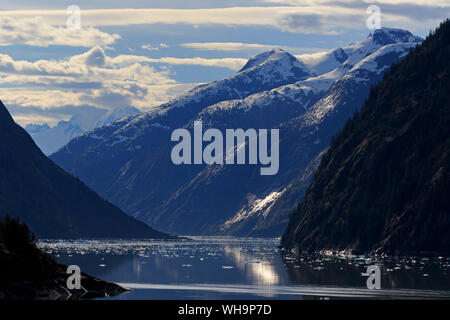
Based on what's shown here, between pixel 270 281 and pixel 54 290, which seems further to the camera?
pixel 270 281

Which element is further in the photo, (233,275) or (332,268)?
(332,268)

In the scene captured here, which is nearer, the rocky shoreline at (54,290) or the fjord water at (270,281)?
the rocky shoreline at (54,290)

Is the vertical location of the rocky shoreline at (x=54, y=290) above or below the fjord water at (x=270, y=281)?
above

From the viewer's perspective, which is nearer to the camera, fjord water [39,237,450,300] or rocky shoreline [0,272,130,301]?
rocky shoreline [0,272,130,301]

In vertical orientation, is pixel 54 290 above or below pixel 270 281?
above

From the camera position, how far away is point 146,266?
196375mm

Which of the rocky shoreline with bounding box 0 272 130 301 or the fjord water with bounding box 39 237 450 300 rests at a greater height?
the rocky shoreline with bounding box 0 272 130 301
